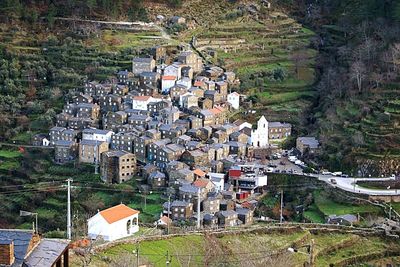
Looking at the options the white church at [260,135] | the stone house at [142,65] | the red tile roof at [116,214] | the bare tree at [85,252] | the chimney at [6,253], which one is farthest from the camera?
the stone house at [142,65]

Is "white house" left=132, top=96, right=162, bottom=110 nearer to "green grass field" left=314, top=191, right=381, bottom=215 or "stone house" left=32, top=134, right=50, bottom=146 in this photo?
"stone house" left=32, top=134, right=50, bottom=146

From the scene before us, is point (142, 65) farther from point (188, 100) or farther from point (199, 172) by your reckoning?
point (199, 172)

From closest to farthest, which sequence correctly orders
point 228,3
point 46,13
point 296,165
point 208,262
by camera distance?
→ point 208,262
point 296,165
point 46,13
point 228,3

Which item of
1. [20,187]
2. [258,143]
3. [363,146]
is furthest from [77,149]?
[363,146]

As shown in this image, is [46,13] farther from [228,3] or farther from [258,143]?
[258,143]

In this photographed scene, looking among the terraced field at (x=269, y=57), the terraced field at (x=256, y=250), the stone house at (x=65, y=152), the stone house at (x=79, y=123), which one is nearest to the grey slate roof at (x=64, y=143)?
the stone house at (x=65, y=152)

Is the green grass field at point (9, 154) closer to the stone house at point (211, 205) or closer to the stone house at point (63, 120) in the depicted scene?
the stone house at point (63, 120)

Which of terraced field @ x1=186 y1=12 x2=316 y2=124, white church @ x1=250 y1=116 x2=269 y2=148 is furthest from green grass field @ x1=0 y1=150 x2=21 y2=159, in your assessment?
terraced field @ x1=186 y1=12 x2=316 y2=124
